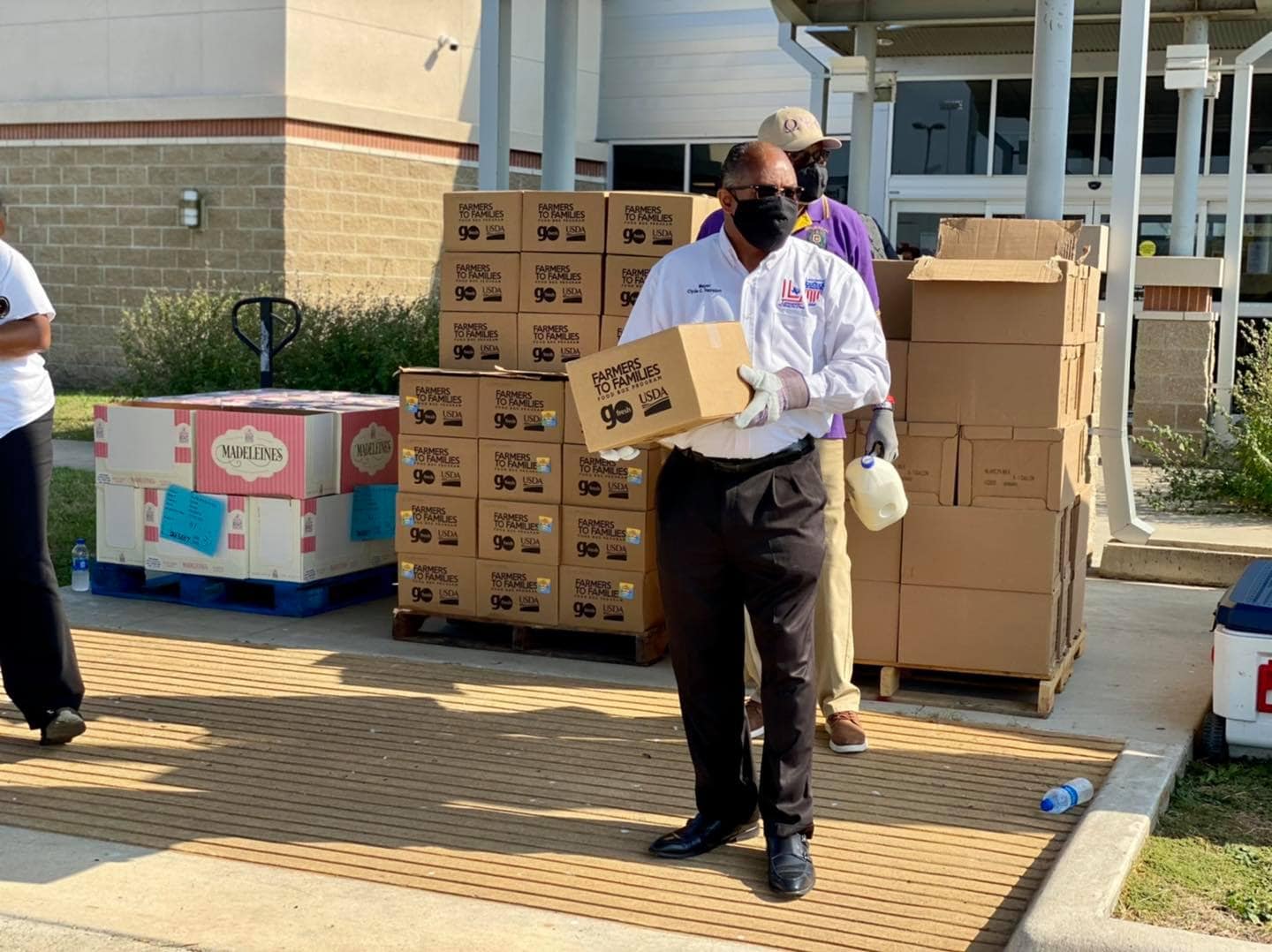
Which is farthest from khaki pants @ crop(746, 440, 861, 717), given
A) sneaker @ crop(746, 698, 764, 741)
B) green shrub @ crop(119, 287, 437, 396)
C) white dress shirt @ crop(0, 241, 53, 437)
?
green shrub @ crop(119, 287, 437, 396)

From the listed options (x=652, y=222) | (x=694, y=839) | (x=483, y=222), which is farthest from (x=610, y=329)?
(x=694, y=839)

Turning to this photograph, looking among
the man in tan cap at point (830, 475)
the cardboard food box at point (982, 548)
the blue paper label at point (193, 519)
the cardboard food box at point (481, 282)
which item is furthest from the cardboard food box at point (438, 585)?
the cardboard food box at point (982, 548)

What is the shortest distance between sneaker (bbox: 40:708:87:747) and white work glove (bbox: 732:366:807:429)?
274 centimetres

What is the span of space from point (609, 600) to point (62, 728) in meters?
2.33

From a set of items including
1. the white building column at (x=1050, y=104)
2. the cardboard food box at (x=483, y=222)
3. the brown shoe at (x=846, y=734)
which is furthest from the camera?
the white building column at (x=1050, y=104)

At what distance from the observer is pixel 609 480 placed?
21.9ft

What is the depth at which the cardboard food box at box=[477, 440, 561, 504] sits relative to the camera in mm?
6781

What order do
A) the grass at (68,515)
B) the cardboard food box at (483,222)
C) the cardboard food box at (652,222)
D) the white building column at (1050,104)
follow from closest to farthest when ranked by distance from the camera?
the cardboard food box at (652,222)
the cardboard food box at (483,222)
the white building column at (1050,104)
the grass at (68,515)

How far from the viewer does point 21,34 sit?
17781 millimetres

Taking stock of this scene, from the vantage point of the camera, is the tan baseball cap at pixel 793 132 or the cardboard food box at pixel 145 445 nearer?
the tan baseball cap at pixel 793 132

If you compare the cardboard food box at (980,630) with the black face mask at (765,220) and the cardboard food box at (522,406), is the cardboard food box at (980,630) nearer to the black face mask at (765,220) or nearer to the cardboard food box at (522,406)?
the cardboard food box at (522,406)

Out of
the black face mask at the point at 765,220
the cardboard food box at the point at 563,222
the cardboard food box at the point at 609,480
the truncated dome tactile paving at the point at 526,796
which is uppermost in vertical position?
the cardboard food box at the point at 563,222

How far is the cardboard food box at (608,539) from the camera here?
21.9 feet

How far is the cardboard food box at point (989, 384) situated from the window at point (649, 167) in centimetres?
1456
